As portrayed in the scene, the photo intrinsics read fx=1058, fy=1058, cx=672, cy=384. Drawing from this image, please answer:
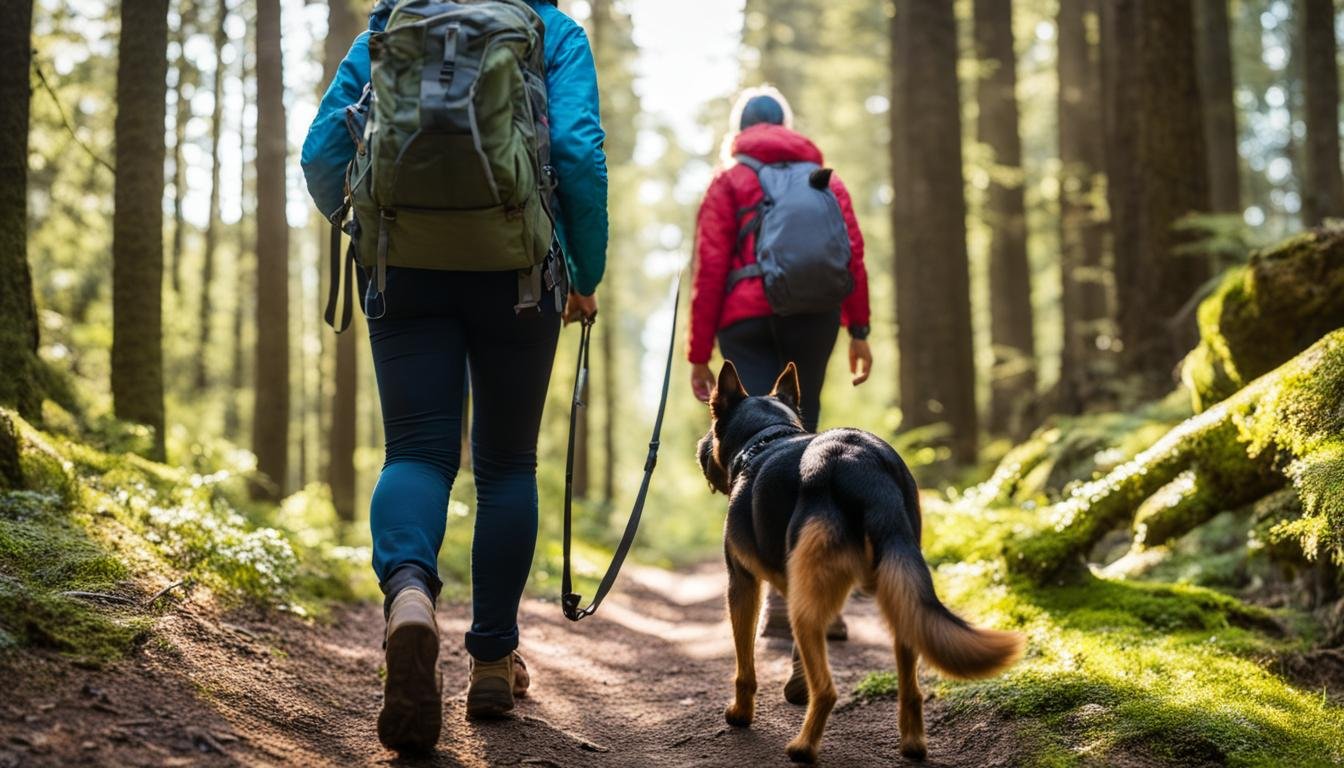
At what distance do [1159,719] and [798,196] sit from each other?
9.72 ft

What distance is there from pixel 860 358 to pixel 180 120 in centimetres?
1545

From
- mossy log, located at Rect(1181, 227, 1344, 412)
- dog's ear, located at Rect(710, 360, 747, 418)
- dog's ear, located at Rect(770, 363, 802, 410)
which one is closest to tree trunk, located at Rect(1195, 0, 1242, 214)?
mossy log, located at Rect(1181, 227, 1344, 412)

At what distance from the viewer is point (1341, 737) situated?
3.35 meters

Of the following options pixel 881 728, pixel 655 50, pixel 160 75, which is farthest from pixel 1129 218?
pixel 655 50

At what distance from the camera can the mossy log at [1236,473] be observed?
3.70 meters

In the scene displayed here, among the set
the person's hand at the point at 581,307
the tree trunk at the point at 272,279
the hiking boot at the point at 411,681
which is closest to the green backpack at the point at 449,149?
the person's hand at the point at 581,307

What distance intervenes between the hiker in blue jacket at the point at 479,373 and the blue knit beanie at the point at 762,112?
78.3 inches

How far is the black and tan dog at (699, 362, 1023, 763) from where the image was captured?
3.18 meters

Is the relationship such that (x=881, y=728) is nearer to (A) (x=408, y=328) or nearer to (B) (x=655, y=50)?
(A) (x=408, y=328)

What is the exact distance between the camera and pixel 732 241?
18.2 ft

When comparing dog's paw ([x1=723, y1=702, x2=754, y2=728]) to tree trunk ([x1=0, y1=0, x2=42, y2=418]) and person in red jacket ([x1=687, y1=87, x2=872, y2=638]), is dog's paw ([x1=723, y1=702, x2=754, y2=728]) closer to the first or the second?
person in red jacket ([x1=687, y1=87, x2=872, y2=638])

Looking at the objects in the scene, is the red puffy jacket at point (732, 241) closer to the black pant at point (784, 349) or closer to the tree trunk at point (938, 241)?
the black pant at point (784, 349)

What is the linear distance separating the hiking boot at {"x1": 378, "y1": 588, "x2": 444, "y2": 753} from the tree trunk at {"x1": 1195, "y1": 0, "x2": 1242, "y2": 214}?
15.0 m

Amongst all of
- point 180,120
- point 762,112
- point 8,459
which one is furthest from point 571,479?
point 180,120
